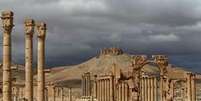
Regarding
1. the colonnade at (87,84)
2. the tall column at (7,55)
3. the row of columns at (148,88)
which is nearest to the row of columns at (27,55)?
the tall column at (7,55)

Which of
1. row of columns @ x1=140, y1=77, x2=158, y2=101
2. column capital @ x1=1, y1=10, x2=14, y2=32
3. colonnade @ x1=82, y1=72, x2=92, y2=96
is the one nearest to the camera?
column capital @ x1=1, y1=10, x2=14, y2=32

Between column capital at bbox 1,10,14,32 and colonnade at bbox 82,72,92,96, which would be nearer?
column capital at bbox 1,10,14,32

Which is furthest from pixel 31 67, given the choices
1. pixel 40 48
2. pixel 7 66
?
Result: pixel 7 66

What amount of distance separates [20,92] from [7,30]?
5558 cm

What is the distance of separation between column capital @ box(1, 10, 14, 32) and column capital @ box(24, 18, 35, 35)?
3661mm

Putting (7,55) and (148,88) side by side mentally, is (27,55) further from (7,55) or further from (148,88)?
(148,88)

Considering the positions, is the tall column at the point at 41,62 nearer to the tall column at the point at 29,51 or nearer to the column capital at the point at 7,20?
the tall column at the point at 29,51

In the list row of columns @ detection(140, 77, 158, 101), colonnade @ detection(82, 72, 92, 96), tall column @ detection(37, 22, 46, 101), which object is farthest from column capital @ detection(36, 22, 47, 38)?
colonnade @ detection(82, 72, 92, 96)

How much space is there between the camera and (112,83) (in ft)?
153

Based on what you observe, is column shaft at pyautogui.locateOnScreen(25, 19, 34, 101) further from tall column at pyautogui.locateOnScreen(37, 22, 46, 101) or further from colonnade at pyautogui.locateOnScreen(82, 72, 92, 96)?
colonnade at pyautogui.locateOnScreen(82, 72, 92, 96)

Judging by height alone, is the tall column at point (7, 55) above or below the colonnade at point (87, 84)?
above

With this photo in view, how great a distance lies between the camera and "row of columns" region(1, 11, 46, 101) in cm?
3200

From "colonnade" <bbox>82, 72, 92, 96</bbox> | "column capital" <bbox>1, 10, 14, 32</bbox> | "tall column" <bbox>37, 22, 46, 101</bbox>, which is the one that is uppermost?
"column capital" <bbox>1, 10, 14, 32</bbox>

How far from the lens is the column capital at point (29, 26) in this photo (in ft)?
117
